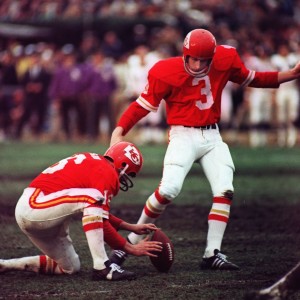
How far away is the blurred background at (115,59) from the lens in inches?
874

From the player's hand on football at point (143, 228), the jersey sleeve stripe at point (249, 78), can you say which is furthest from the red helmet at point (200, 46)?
the player's hand on football at point (143, 228)

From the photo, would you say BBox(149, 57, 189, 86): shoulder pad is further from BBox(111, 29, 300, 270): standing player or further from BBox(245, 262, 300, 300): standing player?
BBox(245, 262, 300, 300): standing player

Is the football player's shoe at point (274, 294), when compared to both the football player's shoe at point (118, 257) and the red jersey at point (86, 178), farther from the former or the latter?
the football player's shoe at point (118, 257)

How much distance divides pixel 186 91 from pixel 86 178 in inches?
61.2

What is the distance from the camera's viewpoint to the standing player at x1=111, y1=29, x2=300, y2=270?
302 inches

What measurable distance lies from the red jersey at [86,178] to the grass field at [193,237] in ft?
2.16

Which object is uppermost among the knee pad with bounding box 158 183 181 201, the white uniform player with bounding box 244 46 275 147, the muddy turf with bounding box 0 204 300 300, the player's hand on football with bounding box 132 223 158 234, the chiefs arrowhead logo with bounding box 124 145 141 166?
the chiefs arrowhead logo with bounding box 124 145 141 166

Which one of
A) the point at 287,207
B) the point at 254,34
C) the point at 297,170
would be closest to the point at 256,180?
the point at 297,170

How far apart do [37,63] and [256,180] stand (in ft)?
36.9

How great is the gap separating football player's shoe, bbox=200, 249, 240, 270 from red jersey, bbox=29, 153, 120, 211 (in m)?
1.08

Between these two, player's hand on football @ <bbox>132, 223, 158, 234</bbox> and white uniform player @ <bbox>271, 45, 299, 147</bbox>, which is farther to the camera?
white uniform player @ <bbox>271, 45, 299, 147</bbox>

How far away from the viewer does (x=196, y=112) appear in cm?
795

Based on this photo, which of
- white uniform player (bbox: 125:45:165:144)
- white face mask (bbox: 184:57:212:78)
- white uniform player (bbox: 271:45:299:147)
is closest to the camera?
white face mask (bbox: 184:57:212:78)

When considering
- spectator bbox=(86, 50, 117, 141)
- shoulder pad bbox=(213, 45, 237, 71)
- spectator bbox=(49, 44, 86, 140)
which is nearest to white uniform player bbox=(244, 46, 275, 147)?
spectator bbox=(86, 50, 117, 141)
